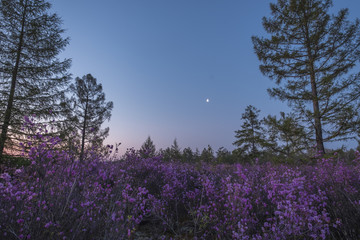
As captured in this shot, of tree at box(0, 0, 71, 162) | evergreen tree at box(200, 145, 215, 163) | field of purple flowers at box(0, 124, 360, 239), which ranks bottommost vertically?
field of purple flowers at box(0, 124, 360, 239)

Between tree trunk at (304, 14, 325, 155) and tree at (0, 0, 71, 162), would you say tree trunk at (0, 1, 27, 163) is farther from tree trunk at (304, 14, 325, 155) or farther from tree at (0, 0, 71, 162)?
tree trunk at (304, 14, 325, 155)

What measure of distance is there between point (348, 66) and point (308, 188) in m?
11.2

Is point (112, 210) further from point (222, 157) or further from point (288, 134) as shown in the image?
point (222, 157)

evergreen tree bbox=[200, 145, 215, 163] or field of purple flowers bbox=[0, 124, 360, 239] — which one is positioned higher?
evergreen tree bbox=[200, 145, 215, 163]

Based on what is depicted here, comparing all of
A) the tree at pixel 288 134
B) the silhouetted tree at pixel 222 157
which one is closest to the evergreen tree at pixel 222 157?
the silhouetted tree at pixel 222 157

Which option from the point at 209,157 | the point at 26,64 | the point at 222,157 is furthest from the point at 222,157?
the point at 26,64

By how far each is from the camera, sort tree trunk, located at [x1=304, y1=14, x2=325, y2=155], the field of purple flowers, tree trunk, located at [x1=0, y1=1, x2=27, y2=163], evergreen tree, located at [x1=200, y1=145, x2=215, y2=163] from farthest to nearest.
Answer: evergreen tree, located at [x1=200, y1=145, x2=215, y2=163], tree trunk, located at [x1=304, y1=14, x2=325, y2=155], tree trunk, located at [x1=0, y1=1, x2=27, y2=163], the field of purple flowers

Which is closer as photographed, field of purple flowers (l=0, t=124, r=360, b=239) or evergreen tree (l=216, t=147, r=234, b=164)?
field of purple flowers (l=0, t=124, r=360, b=239)

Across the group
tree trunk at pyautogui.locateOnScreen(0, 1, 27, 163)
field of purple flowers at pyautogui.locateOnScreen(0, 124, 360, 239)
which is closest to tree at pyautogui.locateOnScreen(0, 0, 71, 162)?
tree trunk at pyautogui.locateOnScreen(0, 1, 27, 163)

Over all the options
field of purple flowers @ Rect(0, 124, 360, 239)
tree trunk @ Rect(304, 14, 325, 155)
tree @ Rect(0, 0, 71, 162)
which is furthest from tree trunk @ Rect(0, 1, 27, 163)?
tree trunk @ Rect(304, 14, 325, 155)

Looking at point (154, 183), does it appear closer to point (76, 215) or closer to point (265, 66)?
point (76, 215)

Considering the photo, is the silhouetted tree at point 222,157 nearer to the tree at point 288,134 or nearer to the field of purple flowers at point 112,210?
the tree at point 288,134

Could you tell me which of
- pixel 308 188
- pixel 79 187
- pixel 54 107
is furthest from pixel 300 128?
pixel 54 107

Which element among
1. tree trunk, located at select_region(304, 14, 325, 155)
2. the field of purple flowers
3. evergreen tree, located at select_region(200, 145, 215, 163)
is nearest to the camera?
the field of purple flowers
